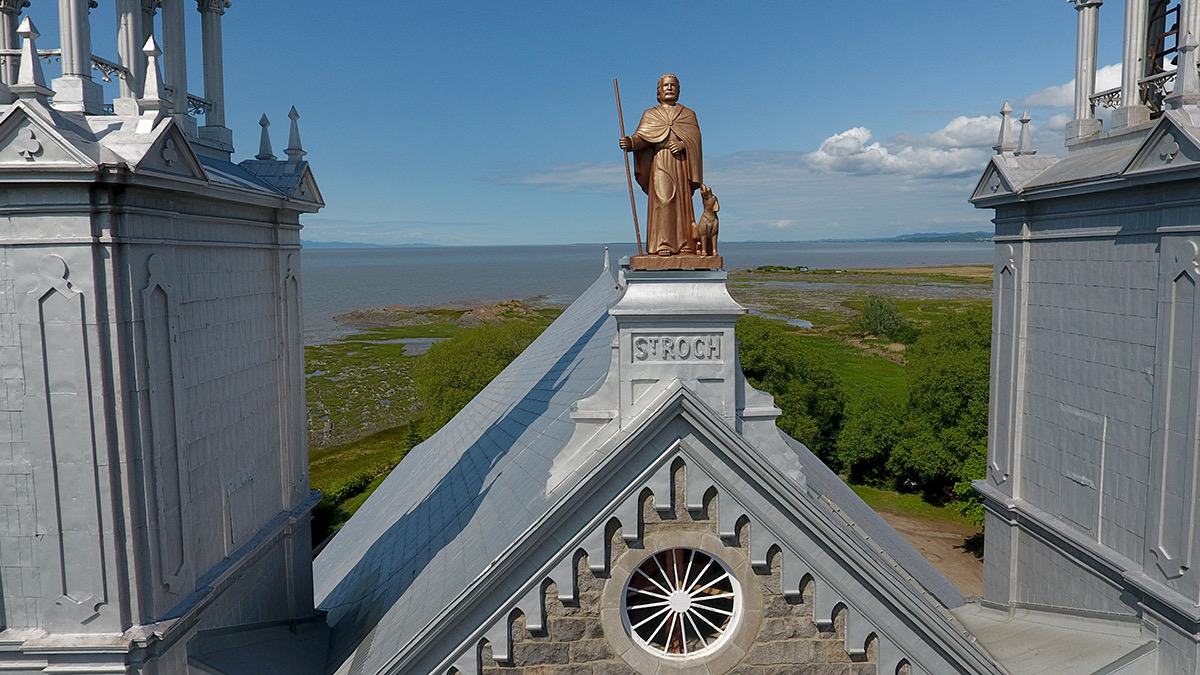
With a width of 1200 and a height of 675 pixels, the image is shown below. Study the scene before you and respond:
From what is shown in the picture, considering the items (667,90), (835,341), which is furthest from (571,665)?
(835,341)

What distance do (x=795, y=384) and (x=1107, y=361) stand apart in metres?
33.2

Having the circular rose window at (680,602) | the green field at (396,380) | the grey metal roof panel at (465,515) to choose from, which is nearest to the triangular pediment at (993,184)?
the grey metal roof panel at (465,515)

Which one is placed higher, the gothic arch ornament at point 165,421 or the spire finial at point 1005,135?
the spire finial at point 1005,135

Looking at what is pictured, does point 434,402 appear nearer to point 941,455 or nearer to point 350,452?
point 350,452

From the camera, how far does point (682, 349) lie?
29.1 feet

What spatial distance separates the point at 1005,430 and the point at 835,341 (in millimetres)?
83139

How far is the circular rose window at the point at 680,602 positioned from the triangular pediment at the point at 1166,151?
21.5 ft

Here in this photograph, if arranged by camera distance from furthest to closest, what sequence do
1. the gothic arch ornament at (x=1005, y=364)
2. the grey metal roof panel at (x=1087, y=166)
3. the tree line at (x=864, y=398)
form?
1. the tree line at (x=864, y=398)
2. the gothic arch ornament at (x=1005, y=364)
3. the grey metal roof panel at (x=1087, y=166)

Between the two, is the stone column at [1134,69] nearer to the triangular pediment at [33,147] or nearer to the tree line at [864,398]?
the triangular pediment at [33,147]

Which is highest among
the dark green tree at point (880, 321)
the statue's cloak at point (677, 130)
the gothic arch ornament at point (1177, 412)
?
the statue's cloak at point (677, 130)

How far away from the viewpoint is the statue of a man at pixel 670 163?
9.16 metres

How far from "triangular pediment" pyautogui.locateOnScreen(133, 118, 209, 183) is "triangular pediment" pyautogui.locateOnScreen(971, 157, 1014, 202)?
35.5ft

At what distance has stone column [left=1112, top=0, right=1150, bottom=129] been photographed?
32.8 ft

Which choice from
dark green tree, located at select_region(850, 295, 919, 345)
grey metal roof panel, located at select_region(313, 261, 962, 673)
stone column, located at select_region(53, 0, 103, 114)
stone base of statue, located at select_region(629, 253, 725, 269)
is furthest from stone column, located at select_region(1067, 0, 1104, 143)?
dark green tree, located at select_region(850, 295, 919, 345)
